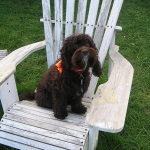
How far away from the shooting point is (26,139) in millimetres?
1904

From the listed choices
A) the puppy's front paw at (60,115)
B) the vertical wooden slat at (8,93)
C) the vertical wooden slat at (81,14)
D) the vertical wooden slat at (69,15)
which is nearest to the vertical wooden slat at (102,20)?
the vertical wooden slat at (81,14)

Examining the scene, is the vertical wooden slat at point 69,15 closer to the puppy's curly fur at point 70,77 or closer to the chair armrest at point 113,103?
the puppy's curly fur at point 70,77

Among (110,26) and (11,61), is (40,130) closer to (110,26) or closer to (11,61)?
(11,61)

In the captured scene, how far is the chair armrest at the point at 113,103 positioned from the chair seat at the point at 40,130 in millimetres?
308

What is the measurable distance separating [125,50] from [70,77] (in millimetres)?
2344

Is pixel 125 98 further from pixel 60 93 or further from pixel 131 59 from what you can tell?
pixel 131 59

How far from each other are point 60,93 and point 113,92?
1.68 ft

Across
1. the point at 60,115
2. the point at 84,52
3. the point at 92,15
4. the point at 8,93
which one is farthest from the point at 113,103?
the point at 92,15

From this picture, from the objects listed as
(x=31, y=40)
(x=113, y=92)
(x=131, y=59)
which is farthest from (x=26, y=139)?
(x=31, y=40)

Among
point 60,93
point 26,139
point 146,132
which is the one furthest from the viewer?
point 146,132

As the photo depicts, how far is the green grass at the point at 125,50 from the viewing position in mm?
2521

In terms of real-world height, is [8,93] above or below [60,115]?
above

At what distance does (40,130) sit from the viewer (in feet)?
6.37

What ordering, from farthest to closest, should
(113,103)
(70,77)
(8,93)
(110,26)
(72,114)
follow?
(110,26), (72,114), (8,93), (70,77), (113,103)
